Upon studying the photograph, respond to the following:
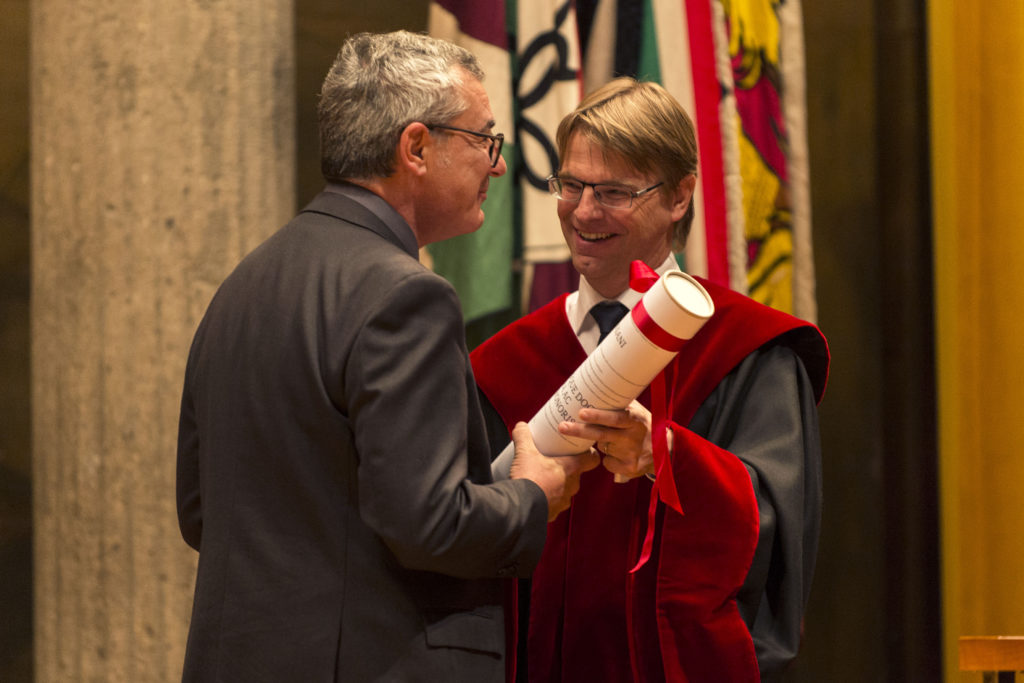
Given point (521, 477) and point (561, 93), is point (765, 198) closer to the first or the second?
point (561, 93)

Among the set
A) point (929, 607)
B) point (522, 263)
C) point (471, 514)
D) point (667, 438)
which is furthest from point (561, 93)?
point (929, 607)

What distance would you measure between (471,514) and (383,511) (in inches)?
5.0

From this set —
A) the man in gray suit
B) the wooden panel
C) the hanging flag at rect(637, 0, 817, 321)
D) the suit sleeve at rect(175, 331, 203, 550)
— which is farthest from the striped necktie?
the wooden panel

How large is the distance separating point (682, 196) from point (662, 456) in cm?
70

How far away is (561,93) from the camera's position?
339 centimetres

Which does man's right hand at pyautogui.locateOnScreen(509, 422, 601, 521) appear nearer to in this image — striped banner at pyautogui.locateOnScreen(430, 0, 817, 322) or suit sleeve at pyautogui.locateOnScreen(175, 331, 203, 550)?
suit sleeve at pyautogui.locateOnScreen(175, 331, 203, 550)

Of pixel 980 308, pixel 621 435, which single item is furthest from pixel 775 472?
pixel 980 308

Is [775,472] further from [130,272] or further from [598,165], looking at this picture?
[130,272]

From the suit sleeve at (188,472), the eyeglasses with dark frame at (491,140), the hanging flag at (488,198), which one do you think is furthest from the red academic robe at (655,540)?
the hanging flag at (488,198)

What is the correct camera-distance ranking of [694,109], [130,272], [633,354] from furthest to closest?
[694,109], [130,272], [633,354]

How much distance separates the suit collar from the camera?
5.82 ft

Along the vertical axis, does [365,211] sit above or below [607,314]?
above

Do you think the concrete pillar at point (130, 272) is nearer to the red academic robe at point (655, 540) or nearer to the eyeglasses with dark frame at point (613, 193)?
the red academic robe at point (655, 540)

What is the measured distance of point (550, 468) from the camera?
6.10 ft
